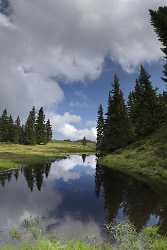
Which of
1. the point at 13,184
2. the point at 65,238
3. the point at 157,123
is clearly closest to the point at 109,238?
the point at 65,238

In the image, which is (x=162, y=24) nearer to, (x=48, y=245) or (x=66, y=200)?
(x=66, y=200)

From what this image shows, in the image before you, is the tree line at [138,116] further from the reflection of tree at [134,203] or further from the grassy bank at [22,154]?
the reflection of tree at [134,203]

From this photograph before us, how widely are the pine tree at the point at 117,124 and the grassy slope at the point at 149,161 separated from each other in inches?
471

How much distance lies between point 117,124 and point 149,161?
3267 cm

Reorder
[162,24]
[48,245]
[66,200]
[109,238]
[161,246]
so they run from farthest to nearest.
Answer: [162,24] < [66,200] < [109,238] < [161,246] < [48,245]

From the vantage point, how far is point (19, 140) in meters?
137

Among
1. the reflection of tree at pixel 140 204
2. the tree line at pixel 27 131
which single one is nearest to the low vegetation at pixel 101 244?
the reflection of tree at pixel 140 204

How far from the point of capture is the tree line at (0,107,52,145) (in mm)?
130500

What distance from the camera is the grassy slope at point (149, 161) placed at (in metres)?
35.7

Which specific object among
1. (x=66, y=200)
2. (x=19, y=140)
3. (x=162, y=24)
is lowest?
(x=66, y=200)

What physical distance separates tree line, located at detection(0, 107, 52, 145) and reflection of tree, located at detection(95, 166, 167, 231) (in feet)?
335

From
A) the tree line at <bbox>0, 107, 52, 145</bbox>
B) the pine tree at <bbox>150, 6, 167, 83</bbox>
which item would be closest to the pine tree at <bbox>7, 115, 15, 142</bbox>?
the tree line at <bbox>0, 107, 52, 145</bbox>

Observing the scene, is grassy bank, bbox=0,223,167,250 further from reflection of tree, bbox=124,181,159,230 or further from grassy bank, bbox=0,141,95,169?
grassy bank, bbox=0,141,95,169

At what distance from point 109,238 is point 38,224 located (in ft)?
14.3
